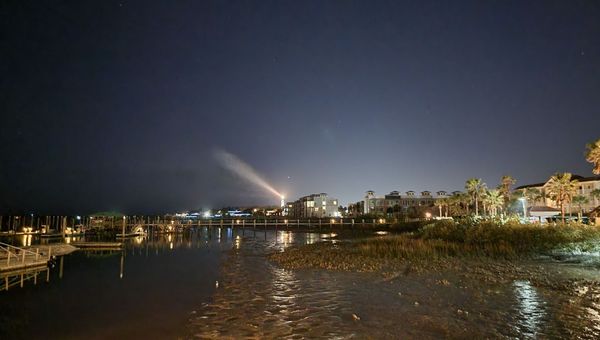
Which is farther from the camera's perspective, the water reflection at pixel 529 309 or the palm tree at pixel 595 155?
the palm tree at pixel 595 155

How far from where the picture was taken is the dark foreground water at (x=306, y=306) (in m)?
9.48

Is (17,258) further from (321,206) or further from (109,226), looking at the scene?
(321,206)

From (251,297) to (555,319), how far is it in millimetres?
9600

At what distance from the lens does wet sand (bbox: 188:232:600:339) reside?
9.28 meters

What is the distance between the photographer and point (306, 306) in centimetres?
1198

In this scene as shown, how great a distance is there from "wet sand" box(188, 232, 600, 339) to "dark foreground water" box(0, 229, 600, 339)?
3 centimetres

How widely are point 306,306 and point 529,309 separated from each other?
22.4ft

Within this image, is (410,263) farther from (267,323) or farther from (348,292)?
(267,323)

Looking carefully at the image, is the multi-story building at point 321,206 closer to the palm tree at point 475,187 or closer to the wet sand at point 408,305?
the palm tree at point 475,187

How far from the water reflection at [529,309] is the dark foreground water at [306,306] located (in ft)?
0.10

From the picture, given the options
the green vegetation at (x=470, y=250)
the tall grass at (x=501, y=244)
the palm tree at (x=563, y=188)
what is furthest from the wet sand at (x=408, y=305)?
the palm tree at (x=563, y=188)

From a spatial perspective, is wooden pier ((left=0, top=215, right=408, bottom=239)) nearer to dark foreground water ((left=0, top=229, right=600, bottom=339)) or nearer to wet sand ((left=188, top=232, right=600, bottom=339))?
dark foreground water ((left=0, top=229, right=600, bottom=339))

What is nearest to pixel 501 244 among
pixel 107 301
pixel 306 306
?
pixel 306 306

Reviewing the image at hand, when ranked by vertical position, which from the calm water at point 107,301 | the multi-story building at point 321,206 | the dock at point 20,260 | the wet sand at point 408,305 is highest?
the multi-story building at point 321,206
